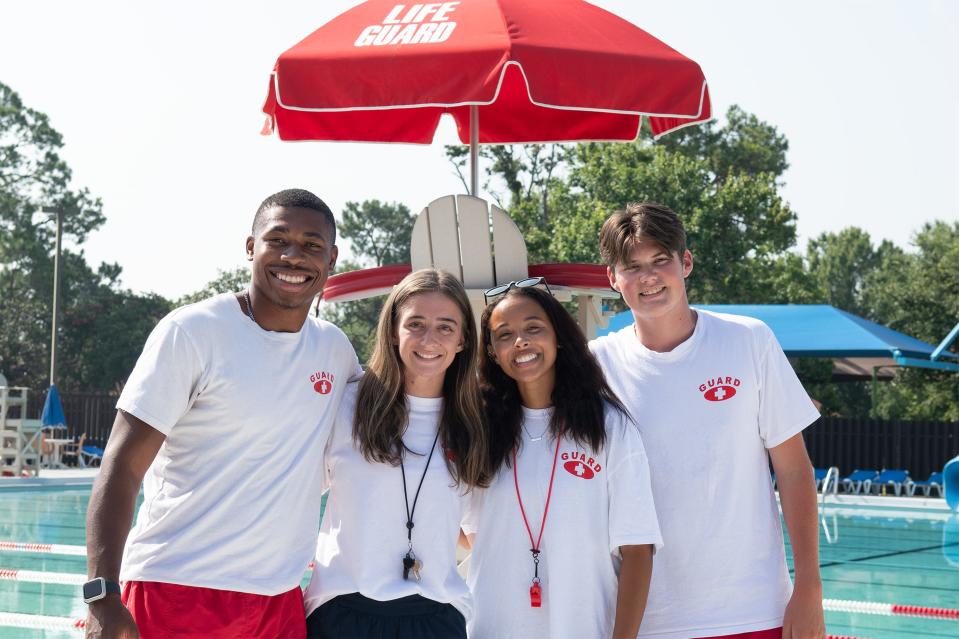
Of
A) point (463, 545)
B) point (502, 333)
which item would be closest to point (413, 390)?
point (502, 333)

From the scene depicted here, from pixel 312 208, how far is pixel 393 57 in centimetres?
196

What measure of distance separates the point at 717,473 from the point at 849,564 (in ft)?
28.2

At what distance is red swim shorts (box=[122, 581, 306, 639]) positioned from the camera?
8.47ft

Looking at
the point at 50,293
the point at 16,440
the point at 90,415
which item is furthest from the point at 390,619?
the point at 50,293

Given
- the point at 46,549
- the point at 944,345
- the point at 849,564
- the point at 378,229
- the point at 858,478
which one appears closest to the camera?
the point at 46,549

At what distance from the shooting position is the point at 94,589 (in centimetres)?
236

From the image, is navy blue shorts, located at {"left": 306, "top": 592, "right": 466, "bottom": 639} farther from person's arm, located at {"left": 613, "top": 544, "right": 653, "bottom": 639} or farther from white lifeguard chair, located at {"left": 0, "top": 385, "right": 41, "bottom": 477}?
white lifeguard chair, located at {"left": 0, "top": 385, "right": 41, "bottom": 477}

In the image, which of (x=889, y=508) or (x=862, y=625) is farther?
(x=889, y=508)

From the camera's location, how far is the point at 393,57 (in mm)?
4629

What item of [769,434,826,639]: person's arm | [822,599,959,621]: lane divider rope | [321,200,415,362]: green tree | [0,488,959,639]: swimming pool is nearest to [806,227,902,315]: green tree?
[321,200,415,362]: green tree

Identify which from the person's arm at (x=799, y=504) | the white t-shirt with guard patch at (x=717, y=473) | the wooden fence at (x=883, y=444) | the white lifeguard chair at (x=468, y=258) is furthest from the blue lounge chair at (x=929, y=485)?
the white t-shirt with guard patch at (x=717, y=473)

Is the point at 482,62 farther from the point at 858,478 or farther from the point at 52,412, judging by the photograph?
the point at 52,412

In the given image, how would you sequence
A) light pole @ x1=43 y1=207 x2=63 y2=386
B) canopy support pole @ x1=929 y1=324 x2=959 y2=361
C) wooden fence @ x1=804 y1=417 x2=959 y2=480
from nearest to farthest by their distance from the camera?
canopy support pole @ x1=929 y1=324 x2=959 y2=361, wooden fence @ x1=804 y1=417 x2=959 y2=480, light pole @ x1=43 y1=207 x2=63 y2=386

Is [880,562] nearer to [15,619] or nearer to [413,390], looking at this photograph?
[15,619]
